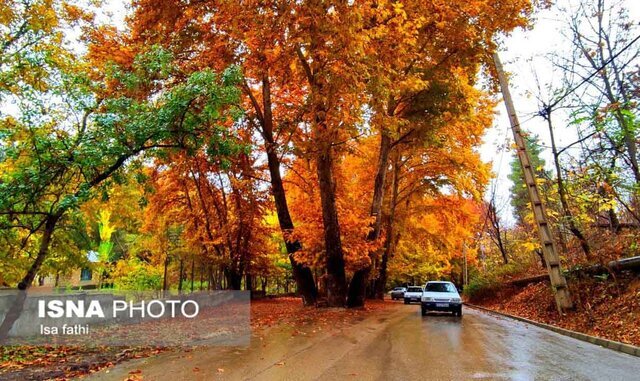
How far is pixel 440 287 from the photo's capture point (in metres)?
21.0

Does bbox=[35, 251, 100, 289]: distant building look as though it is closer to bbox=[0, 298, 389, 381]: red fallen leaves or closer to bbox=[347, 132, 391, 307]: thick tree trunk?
bbox=[0, 298, 389, 381]: red fallen leaves

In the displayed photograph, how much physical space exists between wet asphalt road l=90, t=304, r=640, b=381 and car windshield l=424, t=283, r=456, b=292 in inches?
374

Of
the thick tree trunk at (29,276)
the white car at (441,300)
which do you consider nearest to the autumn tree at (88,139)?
the thick tree trunk at (29,276)

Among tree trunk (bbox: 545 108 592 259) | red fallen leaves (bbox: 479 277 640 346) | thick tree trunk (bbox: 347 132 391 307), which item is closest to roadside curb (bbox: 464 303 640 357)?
red fallen leaves (bbox: 479 277 640 346)

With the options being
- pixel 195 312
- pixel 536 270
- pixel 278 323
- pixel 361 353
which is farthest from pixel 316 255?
pixel 536 270

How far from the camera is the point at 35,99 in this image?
8828 millimetres

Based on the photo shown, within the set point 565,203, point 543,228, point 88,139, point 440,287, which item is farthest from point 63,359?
point 440,287

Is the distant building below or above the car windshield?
above

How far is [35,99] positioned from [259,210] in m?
15.2

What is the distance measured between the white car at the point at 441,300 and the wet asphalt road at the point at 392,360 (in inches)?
310

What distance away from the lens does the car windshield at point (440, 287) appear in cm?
2062

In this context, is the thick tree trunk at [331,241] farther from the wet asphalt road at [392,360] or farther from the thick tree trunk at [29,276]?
the thick tree trunk at [29,276]

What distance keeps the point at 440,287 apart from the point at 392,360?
14.1m

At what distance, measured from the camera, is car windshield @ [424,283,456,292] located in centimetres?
2062
